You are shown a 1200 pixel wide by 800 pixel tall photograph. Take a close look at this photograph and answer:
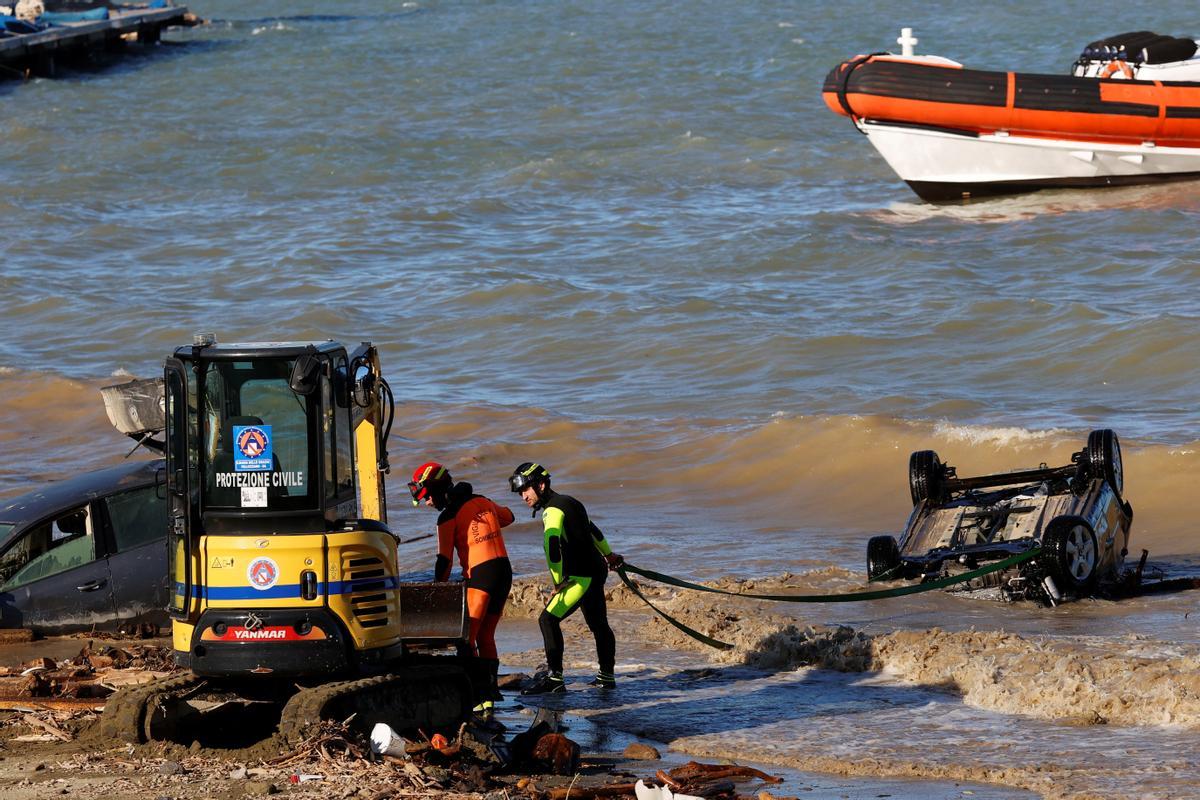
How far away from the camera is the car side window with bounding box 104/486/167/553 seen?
11.3m

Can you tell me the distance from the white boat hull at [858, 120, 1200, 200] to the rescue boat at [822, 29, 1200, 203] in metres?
0.02

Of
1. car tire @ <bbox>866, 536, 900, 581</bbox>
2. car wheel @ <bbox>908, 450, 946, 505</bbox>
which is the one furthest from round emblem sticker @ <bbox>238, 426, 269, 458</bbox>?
car wheel @ <bbox>908, 450, 946, 505</bbox>

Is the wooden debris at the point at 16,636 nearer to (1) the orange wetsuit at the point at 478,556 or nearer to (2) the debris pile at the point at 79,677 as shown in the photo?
(2) the debris pile at the point at 79,677

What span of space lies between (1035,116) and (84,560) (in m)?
20.3

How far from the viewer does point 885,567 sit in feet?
37.4

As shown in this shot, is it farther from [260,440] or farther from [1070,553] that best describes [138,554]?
[1070,553]

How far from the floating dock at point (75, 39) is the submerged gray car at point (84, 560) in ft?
143

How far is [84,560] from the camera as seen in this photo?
11172 millimetres

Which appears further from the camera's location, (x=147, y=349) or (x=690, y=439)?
(x=147, y=349)

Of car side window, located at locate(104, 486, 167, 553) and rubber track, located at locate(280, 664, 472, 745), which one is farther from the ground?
car side window, located at locate(104, 486, 167, 553)

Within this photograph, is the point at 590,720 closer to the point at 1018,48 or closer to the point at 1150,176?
the point at 1150,176

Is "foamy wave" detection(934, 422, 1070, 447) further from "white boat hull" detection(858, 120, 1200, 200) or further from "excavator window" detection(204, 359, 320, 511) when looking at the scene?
"white boat hull" detection(858, 120, 1200, 200)

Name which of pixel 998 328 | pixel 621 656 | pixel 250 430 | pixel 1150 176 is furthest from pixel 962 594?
pixel 1150 176

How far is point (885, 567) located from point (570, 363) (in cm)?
1051
